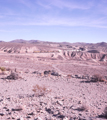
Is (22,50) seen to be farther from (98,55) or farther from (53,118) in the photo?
(53,118)

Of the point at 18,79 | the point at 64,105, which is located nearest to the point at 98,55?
the point at 18,79

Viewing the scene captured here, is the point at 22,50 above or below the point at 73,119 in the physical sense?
above

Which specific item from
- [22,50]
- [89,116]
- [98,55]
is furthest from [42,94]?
[98,55]

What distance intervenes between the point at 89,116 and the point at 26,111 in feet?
7.77

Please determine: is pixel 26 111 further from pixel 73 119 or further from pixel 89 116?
pixel 89 116

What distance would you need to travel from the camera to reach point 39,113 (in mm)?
5672

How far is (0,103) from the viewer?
22.0 feet

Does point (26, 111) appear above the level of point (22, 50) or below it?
below

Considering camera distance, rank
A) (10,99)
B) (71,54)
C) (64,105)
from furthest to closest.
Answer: (71,54) < (10,99) < (64,105)

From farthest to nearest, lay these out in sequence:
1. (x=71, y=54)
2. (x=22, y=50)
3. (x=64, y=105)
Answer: (x=71, y=54) < (x=22, y=50) < (x=64, y=105)

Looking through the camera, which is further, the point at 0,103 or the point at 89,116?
the point at 0,103

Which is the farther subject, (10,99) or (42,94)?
(42,94)

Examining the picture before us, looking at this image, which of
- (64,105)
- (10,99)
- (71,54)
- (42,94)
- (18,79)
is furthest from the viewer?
(71,54)

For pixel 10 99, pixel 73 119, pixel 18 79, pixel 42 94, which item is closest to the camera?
pixel 73 119
